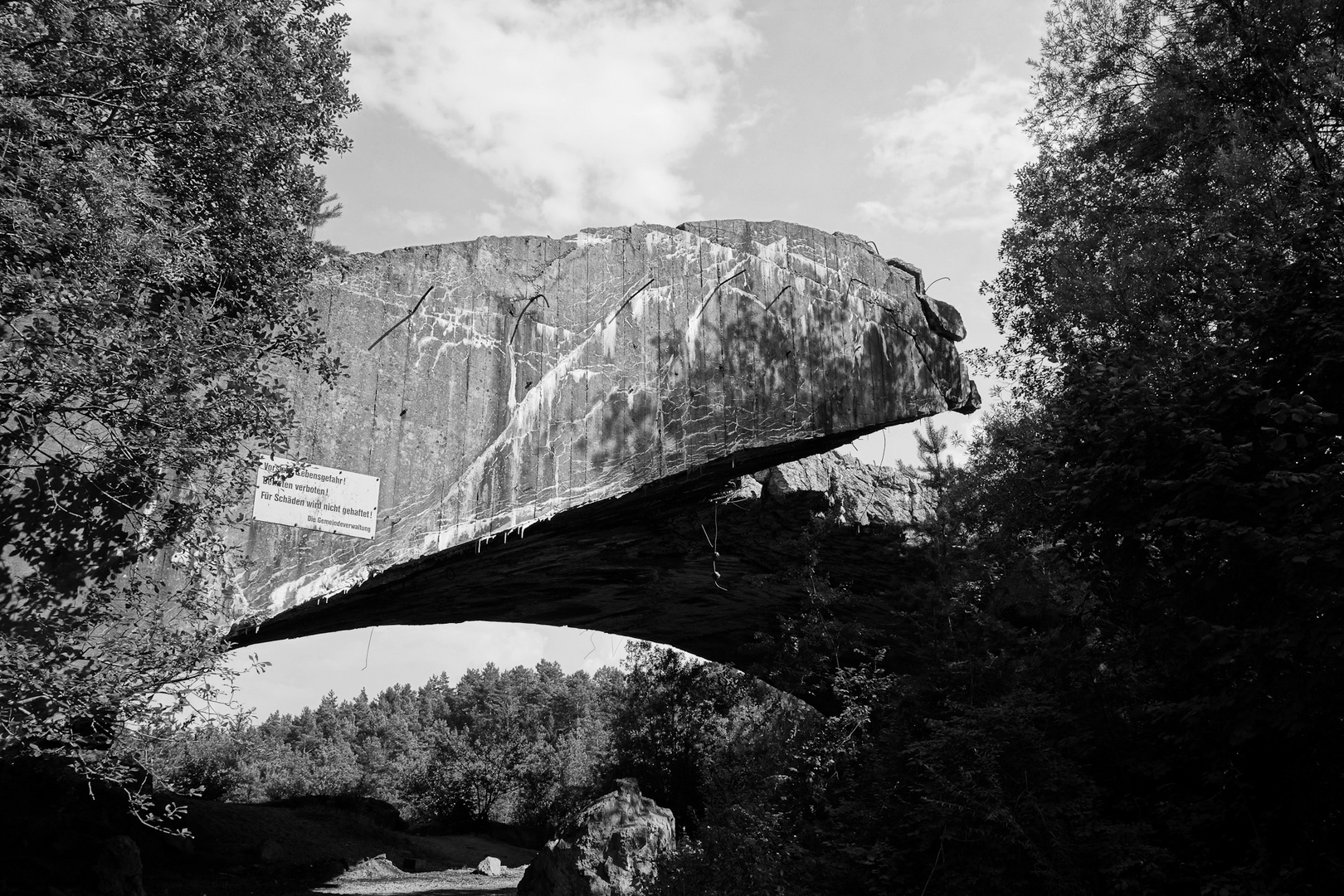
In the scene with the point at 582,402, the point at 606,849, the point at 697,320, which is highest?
the point at 697,320

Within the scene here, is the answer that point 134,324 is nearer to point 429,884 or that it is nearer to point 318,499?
point 318,499

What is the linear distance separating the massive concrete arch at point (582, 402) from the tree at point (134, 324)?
100 centimetres

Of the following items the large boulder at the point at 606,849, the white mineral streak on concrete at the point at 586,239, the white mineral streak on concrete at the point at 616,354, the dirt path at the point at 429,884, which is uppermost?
the white mineral streak on concrete at the point at 586,239

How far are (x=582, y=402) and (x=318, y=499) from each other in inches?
120

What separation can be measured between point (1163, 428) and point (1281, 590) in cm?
162

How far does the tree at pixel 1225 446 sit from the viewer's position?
6.95 metres

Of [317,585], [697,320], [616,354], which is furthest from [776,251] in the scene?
[317,585]

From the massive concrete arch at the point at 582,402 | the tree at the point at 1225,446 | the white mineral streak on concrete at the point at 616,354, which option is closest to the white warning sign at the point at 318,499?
the massive concrete arch at the point at 582,402

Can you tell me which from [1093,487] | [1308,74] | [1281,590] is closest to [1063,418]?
[1093,487]

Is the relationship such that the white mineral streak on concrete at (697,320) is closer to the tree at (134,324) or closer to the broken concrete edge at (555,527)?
the broken concrete edge at (555,527)

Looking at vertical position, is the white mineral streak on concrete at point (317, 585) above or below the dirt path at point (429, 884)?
above

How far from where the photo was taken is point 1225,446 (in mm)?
7477

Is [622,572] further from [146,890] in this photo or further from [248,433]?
[146,890]

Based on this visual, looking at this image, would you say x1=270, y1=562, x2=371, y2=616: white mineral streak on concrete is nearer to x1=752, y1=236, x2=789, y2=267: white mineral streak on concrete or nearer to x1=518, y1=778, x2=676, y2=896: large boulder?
x1=518, y1=778, x2=676, y2=896: large boulder
